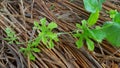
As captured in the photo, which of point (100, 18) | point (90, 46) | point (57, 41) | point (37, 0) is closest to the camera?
point (90, 46)

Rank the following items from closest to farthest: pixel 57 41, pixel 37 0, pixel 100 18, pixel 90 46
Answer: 1. pixel 90 46
2. pixel 57 41
3. pixel 100 18
4. pixel 37 0

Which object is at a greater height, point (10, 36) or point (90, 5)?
point (90, 5)

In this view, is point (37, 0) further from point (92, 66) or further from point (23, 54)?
point (92, 66)

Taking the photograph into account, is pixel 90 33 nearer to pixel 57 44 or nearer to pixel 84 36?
pixel 84 36

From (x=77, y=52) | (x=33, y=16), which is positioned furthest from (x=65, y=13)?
(x=77, y=52)

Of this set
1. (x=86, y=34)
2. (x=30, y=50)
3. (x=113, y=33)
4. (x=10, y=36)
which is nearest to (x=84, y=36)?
(x=86, y=34)

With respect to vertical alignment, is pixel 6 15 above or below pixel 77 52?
above
